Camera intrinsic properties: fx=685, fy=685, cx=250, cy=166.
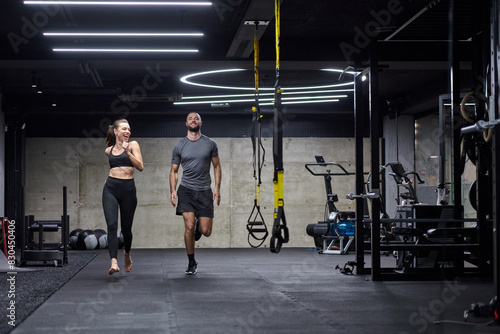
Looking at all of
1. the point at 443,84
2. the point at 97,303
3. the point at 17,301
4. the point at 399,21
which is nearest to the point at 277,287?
the point at 97,303

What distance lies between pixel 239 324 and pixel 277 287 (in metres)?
1.99

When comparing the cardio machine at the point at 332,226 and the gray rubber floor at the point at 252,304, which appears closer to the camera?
the gray rubber floor at the point at 252,304

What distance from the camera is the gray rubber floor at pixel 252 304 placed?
3.79 metres

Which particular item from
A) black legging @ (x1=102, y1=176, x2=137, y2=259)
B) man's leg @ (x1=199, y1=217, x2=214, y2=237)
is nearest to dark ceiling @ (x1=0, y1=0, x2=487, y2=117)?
black legging @ (x1=102, y1=176, x2=137, y2=259)

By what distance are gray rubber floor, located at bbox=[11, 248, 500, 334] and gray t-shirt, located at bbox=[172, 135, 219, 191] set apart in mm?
931

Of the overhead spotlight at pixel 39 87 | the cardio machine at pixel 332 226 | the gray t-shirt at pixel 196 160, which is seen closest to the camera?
the gray t-shirt at pixel 196 160

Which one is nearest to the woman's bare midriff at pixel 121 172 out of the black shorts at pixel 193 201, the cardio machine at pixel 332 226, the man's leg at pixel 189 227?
the black shorts at pixel 193 201

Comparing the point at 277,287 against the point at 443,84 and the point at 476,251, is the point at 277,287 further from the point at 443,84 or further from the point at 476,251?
the point at 443,84

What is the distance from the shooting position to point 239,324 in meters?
3.85

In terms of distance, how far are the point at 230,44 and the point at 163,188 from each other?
526 centimetres

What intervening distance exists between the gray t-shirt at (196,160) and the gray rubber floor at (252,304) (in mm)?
931

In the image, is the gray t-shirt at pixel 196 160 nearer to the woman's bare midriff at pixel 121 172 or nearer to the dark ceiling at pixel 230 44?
the woman's bare midriff at pixel 121 172

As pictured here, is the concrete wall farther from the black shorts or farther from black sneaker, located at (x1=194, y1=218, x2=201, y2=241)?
the black shorts

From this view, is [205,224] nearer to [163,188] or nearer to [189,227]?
[189,227]
